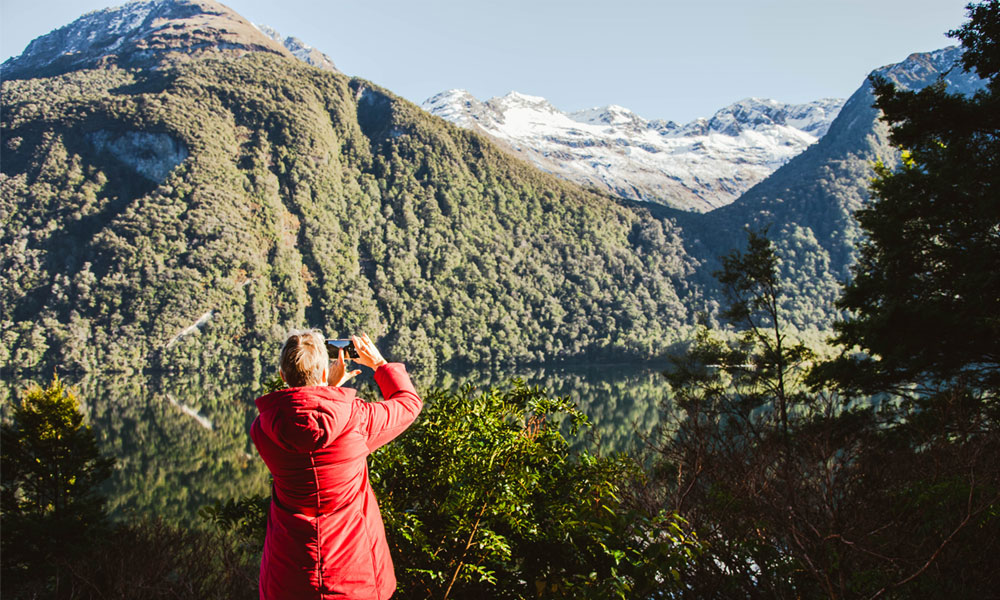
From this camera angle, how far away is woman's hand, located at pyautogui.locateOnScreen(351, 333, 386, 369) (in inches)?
65.7

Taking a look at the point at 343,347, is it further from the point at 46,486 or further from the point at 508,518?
the point at 46,486

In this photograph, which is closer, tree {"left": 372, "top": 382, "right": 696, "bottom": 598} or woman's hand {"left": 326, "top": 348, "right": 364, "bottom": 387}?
woman's hand {"left": 326, "top": 348, "right": 364, "bottom": 387}

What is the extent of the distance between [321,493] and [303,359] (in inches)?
14.1

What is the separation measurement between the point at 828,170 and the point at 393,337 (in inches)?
4486

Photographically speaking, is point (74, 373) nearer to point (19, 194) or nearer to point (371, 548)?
point (19, 194)

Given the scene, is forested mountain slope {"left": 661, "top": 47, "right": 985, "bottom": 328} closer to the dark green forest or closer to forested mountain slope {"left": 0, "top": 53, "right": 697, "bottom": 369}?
the dark green forest

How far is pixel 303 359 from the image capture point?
148cm

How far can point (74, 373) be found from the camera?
72.5 metres

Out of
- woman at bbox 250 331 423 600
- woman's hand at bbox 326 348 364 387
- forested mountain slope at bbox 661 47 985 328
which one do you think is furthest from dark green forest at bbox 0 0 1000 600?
forested mountain slope at bbox 661 47 985 328

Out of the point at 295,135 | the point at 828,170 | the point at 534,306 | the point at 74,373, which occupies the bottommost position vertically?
the point at 74,373

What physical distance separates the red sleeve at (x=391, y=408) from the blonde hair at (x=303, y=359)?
0.56 feet

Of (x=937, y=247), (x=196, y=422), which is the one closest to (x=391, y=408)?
(x=937, y=247)

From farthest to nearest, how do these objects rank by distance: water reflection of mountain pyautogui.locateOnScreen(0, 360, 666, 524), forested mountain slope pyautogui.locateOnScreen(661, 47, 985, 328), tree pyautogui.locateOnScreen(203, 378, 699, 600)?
1. forested mountain slope pyautogui.locateOnScreen(661, 47, 985, 328)
2. water reflection of mountain pyautogui.locateOnScreen(0, 360, 666, 524)
3. tree pyautogui.locateOnScreen(203, 378, 699, 600)

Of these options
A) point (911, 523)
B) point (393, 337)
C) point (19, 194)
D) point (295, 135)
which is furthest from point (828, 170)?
point (19, 194)
